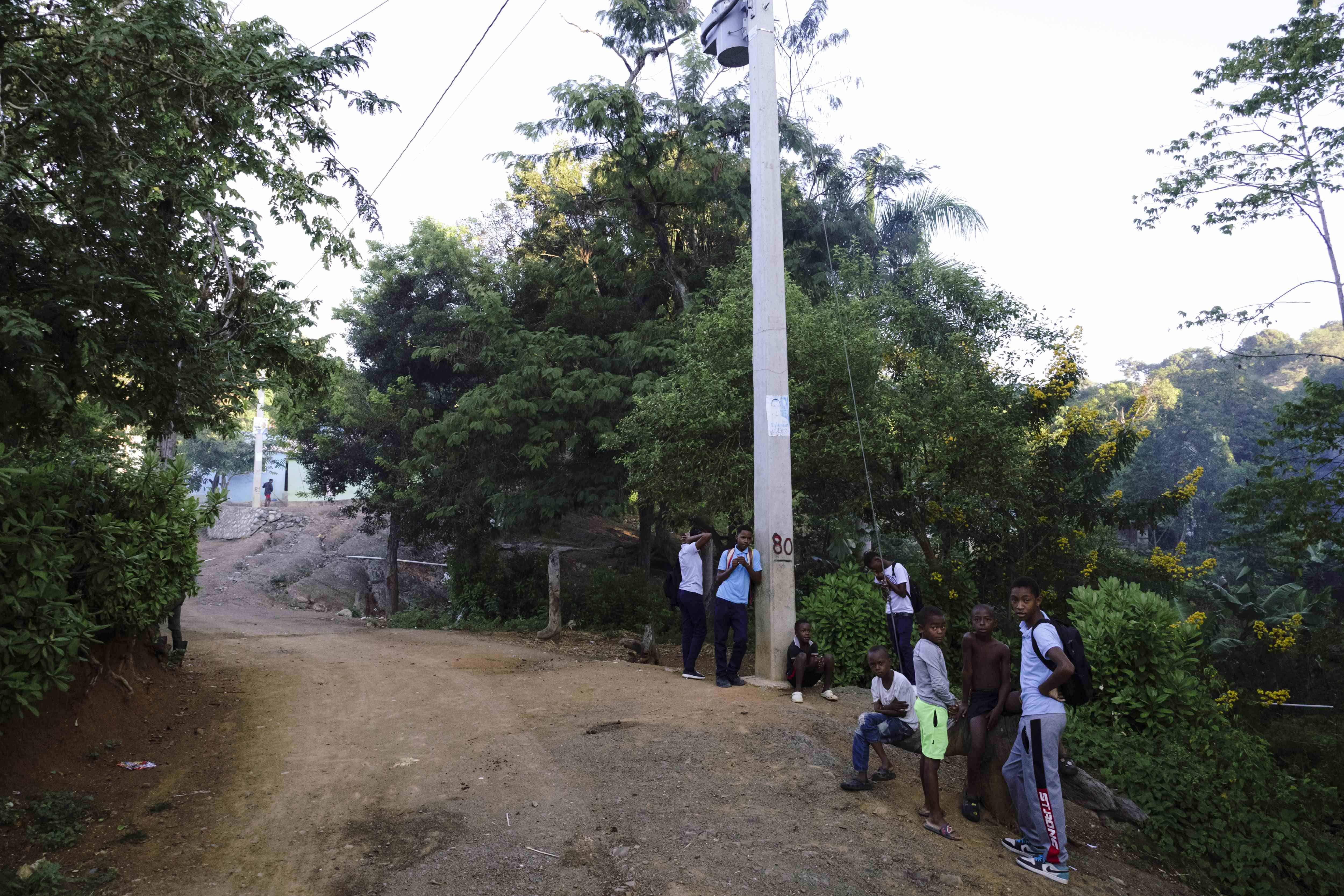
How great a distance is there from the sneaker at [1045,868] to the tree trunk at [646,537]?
1446 centimetres

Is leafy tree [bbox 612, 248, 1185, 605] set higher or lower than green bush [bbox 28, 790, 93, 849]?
higher

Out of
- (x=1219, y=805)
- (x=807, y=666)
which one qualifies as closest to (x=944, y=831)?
(x=1219, y=805)

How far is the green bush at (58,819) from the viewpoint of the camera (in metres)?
4.76

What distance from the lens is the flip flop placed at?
5078 millimetres

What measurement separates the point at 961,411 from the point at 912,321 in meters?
2.89

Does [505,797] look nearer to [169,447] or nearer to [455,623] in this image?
[169,447]

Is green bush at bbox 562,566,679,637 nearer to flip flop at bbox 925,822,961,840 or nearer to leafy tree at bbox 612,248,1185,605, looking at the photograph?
leafy tree at bbox 612,248,1185,605

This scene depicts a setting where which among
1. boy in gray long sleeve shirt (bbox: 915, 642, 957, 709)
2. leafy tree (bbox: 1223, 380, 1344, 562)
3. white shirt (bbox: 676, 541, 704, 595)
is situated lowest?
boy in gray long sleeve shirt (bbox: 915, 642, 957, 709)

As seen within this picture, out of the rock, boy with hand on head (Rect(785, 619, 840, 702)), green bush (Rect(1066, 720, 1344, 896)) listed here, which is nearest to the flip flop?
green bush (Rect(1066, 720, 1344, 896))

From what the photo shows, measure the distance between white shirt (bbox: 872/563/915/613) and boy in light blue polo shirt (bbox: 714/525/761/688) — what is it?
1359mm

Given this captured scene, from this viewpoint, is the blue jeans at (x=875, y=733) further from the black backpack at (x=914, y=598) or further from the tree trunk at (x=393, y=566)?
the tree trunk at (x=393, y=566)

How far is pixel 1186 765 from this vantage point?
6965 millimetres

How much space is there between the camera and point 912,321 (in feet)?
49.9

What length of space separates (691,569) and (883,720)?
12.4 ft
